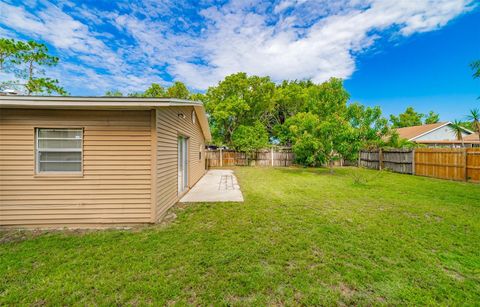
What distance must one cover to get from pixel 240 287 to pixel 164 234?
80.7 inches

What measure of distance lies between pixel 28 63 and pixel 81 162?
18.6 metres

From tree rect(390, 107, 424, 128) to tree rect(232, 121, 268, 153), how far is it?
29.3 m

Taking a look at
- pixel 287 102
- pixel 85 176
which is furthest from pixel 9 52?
pixel 287 102

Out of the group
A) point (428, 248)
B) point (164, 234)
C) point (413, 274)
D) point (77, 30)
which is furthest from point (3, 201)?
point (77, 30)

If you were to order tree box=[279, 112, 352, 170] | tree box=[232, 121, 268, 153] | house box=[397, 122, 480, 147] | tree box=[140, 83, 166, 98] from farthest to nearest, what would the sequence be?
tree box=[140, 83, 166, 98] → house box=[397, 122, 480, 147] → tree box=[232, 121, 268, 153] → tree box=[279, 112, 352, 170]

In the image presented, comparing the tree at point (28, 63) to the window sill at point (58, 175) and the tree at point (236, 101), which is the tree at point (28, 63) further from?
the window sill at point (58, 175)

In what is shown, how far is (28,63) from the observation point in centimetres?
1521

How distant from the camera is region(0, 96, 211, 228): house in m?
3.99

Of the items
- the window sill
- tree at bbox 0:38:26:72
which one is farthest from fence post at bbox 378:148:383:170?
tree at bbox 0:38:26:72

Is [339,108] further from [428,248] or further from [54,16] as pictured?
[54,16]

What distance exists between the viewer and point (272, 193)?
702 centimetres

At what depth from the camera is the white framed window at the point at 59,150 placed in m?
4.09

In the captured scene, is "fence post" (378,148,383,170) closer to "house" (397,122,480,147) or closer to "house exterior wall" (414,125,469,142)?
"house" (397,122,480,147)

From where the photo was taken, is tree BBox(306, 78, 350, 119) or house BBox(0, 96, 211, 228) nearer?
house BBox(0, 96, 211, 228)
